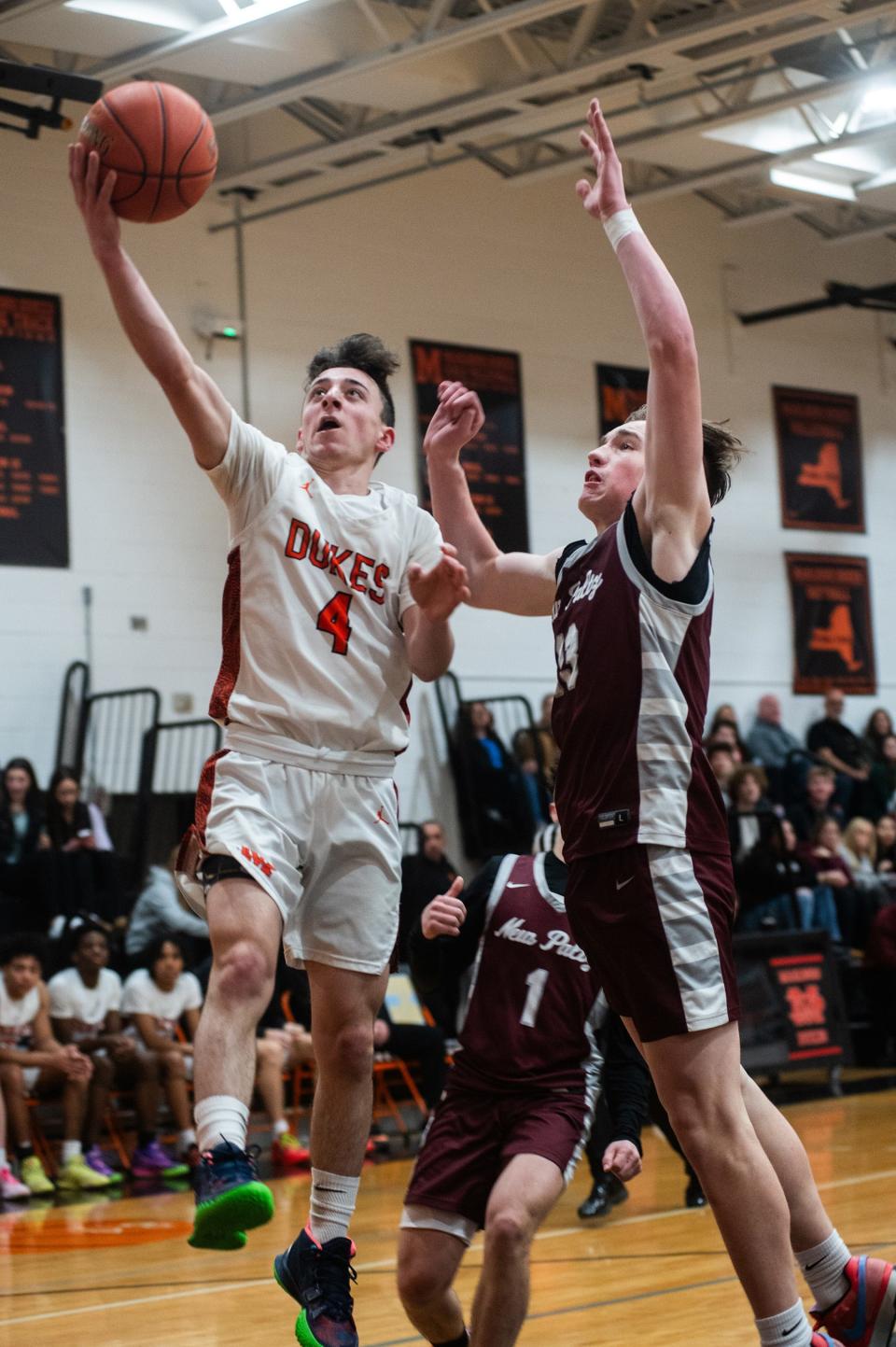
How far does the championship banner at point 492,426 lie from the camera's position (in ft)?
50.4

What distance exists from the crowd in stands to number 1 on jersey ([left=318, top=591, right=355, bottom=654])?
5.16ft

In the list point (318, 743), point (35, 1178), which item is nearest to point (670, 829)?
point (318, 743)

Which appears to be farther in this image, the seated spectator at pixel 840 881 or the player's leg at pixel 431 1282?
the seated spectator at pixel 840 881

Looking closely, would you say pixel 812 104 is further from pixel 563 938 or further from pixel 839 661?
pixel 563 938

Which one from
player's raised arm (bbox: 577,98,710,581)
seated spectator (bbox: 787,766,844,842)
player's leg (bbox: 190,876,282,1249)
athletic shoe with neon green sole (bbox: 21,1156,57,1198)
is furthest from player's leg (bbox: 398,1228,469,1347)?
seated spectator (bbox: 787,766,844,842)

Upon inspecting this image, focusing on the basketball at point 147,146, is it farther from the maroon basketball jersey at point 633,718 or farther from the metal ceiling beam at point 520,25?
the metal ceiling beam at point 520,25

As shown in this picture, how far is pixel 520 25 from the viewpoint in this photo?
11531 mm

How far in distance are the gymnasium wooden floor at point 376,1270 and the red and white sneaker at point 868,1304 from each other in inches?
55.5

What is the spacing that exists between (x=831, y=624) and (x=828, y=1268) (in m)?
14.7

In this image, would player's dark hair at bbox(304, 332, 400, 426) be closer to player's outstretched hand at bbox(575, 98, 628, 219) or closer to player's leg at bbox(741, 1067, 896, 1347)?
player's outstretched hand at bbox(575, 98, 628, 219)

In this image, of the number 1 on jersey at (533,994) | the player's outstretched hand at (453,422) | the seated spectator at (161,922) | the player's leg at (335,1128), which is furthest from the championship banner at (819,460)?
the player's leg at (335,1128)

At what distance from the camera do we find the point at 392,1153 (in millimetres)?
10945

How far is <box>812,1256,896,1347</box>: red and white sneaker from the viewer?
4.01 m

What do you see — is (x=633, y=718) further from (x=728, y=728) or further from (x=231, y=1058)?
(x=728, y=728)
